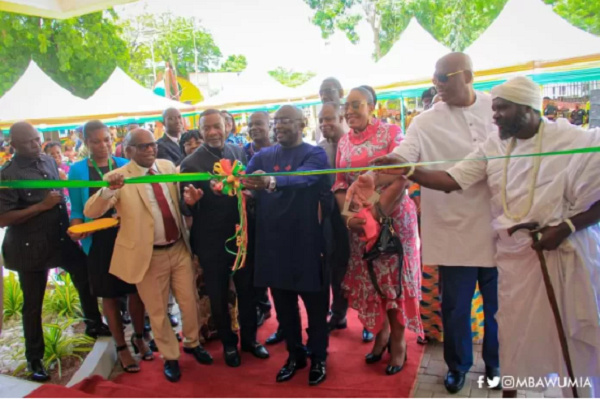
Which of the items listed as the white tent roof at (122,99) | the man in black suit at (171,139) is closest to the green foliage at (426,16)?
the white tent roof at (122,99)

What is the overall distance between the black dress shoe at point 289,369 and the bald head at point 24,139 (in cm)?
250

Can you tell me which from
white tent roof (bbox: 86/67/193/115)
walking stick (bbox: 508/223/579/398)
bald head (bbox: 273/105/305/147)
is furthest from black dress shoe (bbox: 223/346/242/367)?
white tent roof (bbox: 86/67/193/115)

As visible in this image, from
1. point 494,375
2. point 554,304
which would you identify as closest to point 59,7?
point 554,304

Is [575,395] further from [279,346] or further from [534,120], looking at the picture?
[279,346]

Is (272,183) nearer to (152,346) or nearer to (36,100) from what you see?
(152,346)

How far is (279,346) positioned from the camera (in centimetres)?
405

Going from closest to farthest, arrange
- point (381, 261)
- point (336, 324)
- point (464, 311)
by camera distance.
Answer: point (464, 311) → point (381, 261) → point (336, 324)

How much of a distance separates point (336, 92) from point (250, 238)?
1630mm

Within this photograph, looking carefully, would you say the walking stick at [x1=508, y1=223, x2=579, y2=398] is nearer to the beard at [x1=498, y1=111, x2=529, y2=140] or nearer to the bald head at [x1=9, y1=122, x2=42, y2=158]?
the beard at [x1=498, y1=111, x2=529, y2=140]

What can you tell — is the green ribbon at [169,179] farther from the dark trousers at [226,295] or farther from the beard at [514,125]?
the dark trousers at [226,295]

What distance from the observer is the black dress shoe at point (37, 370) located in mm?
3553

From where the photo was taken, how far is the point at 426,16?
1803cm

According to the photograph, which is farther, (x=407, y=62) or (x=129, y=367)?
(x=407, y=62)

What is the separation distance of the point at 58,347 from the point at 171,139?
239 cm
